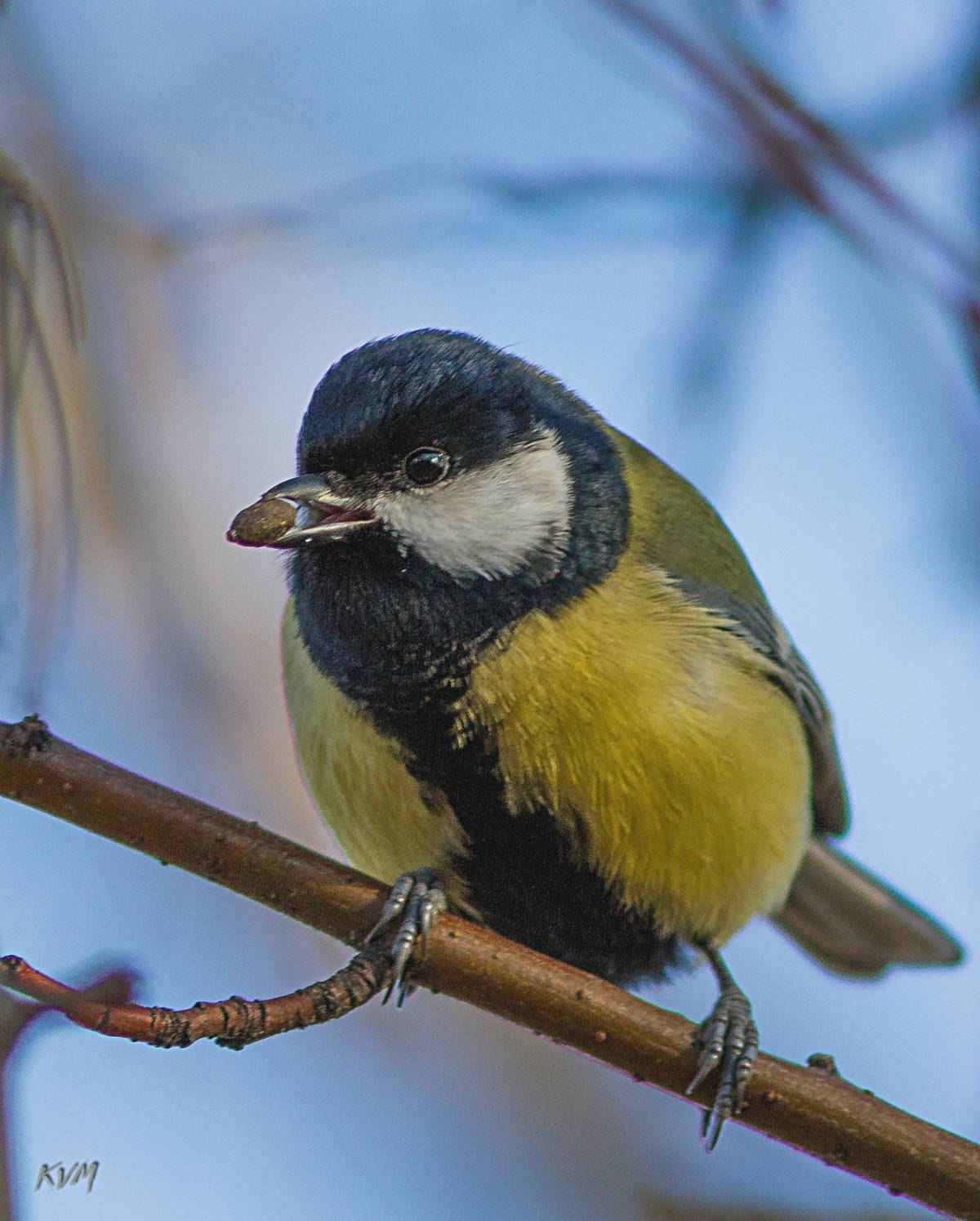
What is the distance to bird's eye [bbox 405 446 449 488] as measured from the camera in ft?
7.23

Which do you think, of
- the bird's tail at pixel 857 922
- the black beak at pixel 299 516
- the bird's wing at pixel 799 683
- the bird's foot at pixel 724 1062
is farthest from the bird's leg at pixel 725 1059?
the bird's tail at pixel 857 922

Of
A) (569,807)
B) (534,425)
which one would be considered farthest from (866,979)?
(534,425)

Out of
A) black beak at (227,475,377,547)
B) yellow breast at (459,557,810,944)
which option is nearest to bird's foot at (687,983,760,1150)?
yellow breast at (459,557,810,944)

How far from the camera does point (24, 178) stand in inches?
69.6

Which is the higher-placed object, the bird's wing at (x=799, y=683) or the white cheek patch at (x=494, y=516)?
the bird's wing at (x=799, y=683)

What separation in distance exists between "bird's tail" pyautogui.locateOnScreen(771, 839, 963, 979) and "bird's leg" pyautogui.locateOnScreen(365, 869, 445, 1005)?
4.40 ft

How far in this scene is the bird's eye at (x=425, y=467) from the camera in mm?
2205

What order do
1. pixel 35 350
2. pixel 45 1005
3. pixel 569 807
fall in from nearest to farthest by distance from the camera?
1. pixel 45 1005
2. pixel 35 350
3. pixel 569 807

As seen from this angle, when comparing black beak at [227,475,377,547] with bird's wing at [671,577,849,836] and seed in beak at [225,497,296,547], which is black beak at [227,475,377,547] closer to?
seed in beak at [225,497,296,547]

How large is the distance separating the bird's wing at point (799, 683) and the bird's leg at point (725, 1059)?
0.71 metres

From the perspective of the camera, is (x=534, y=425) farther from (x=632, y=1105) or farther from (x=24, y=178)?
(x=632, y=1105)

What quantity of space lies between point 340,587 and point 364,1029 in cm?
164

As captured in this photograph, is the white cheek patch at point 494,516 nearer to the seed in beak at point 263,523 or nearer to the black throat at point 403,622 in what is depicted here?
the black throat at point 403,622

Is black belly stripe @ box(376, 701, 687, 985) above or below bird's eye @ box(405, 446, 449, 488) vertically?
below
